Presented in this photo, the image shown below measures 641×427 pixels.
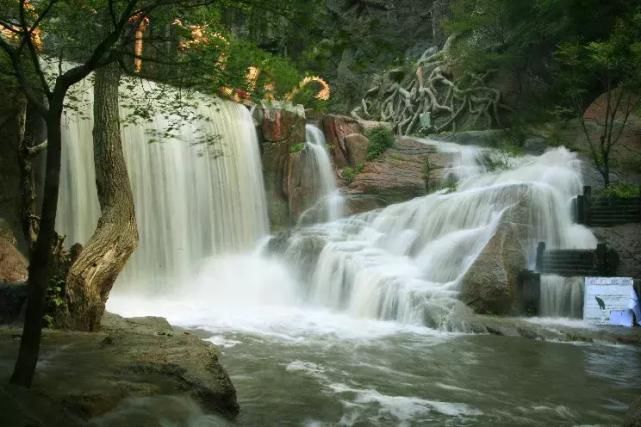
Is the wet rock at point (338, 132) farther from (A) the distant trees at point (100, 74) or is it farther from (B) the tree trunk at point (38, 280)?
(B) the tree trunk at point (38, 280)

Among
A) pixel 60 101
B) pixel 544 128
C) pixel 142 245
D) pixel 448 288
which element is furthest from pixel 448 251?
pixel 544 128

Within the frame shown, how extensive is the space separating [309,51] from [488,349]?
236 inches

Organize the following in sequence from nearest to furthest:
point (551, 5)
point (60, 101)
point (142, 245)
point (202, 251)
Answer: point (60, 101) < point (142, 245) < point (202, 251) < point (551, 5)

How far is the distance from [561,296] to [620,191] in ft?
15.2

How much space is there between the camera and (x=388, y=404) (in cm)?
566

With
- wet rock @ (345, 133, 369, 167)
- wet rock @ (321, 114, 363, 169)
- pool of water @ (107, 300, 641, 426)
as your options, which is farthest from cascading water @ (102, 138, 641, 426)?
wet rock @ (321, 114, 363, 169)

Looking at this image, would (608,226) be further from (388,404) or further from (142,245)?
(142,245)

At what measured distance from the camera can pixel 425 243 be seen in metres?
12.9

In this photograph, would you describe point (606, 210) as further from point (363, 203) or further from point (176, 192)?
point (176, 192)

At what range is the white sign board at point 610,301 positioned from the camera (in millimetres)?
9594

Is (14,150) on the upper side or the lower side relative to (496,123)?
lower

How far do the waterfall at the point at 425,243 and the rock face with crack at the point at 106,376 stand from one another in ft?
18.1

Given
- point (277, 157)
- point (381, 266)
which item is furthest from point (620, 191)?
point (277, 157)

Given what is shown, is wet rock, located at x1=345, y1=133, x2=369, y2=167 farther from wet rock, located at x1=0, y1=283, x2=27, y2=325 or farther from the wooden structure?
wet rock, located at x1=0, y1=283, x2=27, y2=325
